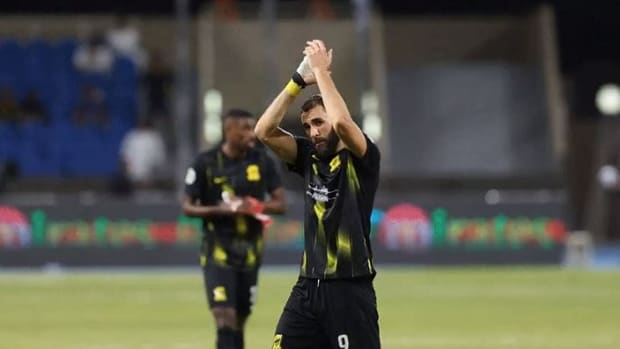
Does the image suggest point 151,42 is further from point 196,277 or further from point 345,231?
point 345,231

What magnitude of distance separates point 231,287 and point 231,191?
0.95 m

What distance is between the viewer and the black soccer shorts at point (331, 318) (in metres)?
9.31

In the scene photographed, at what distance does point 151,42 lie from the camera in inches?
1453

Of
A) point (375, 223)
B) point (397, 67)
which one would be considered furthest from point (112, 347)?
point (397, 67)

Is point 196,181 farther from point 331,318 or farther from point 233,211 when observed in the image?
point 331,318

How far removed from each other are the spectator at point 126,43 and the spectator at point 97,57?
0.71 feet

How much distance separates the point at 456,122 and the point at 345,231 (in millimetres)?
27498

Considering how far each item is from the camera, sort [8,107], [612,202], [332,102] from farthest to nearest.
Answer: [612,202] → [8,107] → [332,102]

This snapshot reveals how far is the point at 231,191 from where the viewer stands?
13.5 m

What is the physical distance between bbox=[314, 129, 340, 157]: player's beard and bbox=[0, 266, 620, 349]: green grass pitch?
7.50 metres

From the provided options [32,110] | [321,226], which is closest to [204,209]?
[321,226]

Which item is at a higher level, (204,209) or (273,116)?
(273,116)

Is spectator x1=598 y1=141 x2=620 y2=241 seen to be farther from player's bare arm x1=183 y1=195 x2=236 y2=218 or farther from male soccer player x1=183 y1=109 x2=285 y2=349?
player's bare arm x1=183 y1=195 x2=236 y2=218

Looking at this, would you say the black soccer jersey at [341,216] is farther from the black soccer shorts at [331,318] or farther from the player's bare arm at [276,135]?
the player's bare arm at [276,135]
